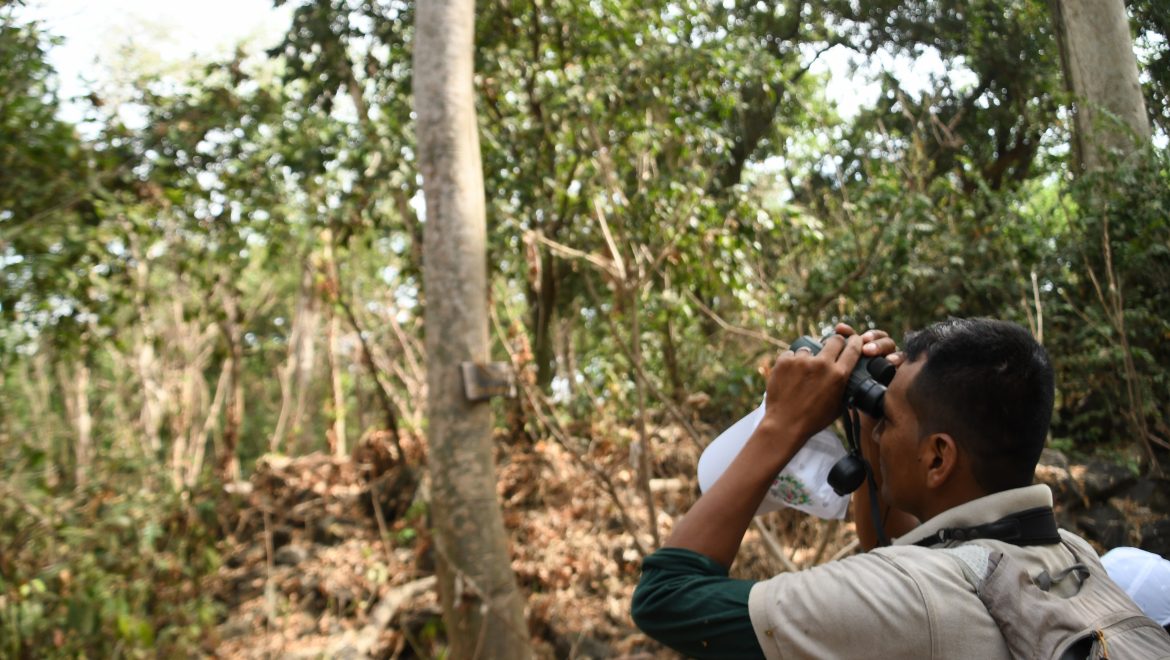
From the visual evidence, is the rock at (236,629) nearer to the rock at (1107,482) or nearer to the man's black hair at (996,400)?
the rock at (1107,482)

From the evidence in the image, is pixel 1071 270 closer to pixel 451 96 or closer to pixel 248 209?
pixel 451 96

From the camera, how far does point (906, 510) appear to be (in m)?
1.38

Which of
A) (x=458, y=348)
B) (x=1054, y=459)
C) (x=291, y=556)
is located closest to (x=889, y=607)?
(x=458, y=348)

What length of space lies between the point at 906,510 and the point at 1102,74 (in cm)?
442

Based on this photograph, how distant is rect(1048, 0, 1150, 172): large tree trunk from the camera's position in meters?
4.60

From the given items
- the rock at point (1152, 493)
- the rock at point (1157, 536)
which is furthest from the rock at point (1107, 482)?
the rock at point (1157, 536)

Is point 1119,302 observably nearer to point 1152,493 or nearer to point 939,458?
point 1152,493

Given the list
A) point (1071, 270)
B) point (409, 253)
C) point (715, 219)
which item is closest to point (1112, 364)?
point (1071, 270)

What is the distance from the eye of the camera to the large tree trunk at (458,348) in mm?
4441

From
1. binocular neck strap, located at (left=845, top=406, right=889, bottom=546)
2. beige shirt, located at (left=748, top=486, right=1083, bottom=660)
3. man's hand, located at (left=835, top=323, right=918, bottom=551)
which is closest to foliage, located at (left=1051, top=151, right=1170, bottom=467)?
man's hand, located at (left=835, top=323, right=918, bottom=551)

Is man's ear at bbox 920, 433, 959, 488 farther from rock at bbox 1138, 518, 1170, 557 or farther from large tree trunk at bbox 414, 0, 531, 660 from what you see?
rock at bbox 1138, 518, 1170, 557

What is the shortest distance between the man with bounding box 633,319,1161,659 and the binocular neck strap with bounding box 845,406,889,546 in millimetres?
23

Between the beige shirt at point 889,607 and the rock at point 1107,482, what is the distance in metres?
4.99

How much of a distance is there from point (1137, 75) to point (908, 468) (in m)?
4.49
